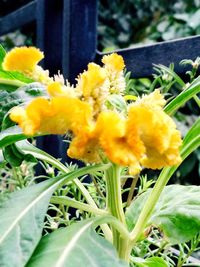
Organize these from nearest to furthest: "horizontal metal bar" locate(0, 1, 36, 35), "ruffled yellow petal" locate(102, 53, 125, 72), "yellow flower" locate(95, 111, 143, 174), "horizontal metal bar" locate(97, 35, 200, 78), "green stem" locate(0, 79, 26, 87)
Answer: "yellow flower" locate(95, 111, 143, 174)
"ruffled yellow petal" locate(102, 53, 125, 72)
"green stem" locate(0, 79, 26, 87)
"horizontal metal bar" locate(97, 35, 200, 78)
"horizontal metal bar" locate(0, 1, 36, 35)

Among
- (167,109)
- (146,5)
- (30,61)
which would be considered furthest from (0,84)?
(146,5)

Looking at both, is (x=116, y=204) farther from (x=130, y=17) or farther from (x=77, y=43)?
(x=130, y=17)

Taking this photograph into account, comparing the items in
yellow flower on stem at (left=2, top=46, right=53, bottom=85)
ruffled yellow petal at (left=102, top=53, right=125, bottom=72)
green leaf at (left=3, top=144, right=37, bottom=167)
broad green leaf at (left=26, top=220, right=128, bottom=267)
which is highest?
yellow flower on stem at (left=2, top=46, right=53, bottom=85)

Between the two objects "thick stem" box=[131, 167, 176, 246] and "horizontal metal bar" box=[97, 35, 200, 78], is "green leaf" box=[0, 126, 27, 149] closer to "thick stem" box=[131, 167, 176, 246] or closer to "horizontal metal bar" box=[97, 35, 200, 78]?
"thick stem" box=[131, 167, 176, 246]

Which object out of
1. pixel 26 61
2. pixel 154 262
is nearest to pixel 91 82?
pixel 26 61

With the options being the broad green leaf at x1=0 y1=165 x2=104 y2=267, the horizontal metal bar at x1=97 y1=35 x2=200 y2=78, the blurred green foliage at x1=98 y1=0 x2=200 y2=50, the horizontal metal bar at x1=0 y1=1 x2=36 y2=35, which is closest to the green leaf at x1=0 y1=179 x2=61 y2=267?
the broad green leaf at x1=0 y1=165 x2=104 y2=267

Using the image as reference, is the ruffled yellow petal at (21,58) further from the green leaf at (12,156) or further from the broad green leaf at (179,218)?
the broad green leaf at (179,218)

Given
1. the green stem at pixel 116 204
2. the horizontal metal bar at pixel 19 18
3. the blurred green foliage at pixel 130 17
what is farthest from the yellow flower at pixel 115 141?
the blurred green foliage at pixel 130 17

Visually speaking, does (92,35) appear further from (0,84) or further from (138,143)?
(138,143)
